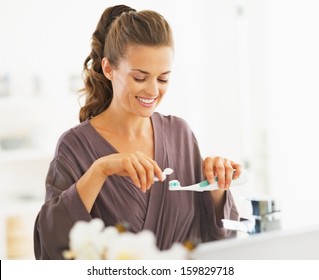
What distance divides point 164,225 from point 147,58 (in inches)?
11.3

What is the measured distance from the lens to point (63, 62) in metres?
1.93

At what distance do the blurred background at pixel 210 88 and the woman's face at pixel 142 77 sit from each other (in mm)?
599

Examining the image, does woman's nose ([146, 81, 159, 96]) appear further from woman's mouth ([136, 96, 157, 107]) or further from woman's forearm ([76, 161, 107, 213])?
woman's forearm ([76, 161, 107, 213])

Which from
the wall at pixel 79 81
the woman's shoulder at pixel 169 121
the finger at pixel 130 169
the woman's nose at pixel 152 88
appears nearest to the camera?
the finger at pixel 130 169

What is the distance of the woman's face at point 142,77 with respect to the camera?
91 cm

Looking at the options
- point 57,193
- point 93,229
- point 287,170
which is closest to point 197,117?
point 287,170

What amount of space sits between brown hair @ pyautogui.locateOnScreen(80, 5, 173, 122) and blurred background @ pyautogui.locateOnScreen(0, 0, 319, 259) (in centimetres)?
56

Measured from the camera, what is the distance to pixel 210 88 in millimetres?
1776

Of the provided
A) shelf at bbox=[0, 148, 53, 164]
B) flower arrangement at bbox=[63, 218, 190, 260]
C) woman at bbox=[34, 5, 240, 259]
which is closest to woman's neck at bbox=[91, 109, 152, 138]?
woman at bbox=[34, 5, 240, 259]

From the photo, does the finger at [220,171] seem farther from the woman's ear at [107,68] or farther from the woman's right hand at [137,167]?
the woman's ear at [107,68]

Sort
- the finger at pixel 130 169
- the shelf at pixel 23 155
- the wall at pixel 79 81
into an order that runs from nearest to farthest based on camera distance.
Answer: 1. the finger at pixel 130 169
2. the wall at pixel 79 81
3. the shelf at pixel 23 155

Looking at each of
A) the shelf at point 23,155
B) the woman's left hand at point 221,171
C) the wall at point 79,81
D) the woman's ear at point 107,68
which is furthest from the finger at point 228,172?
the shelf at point 23,155

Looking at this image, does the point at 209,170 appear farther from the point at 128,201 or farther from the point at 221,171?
the point at 128,201

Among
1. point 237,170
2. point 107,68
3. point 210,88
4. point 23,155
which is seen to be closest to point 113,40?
point 107,68
